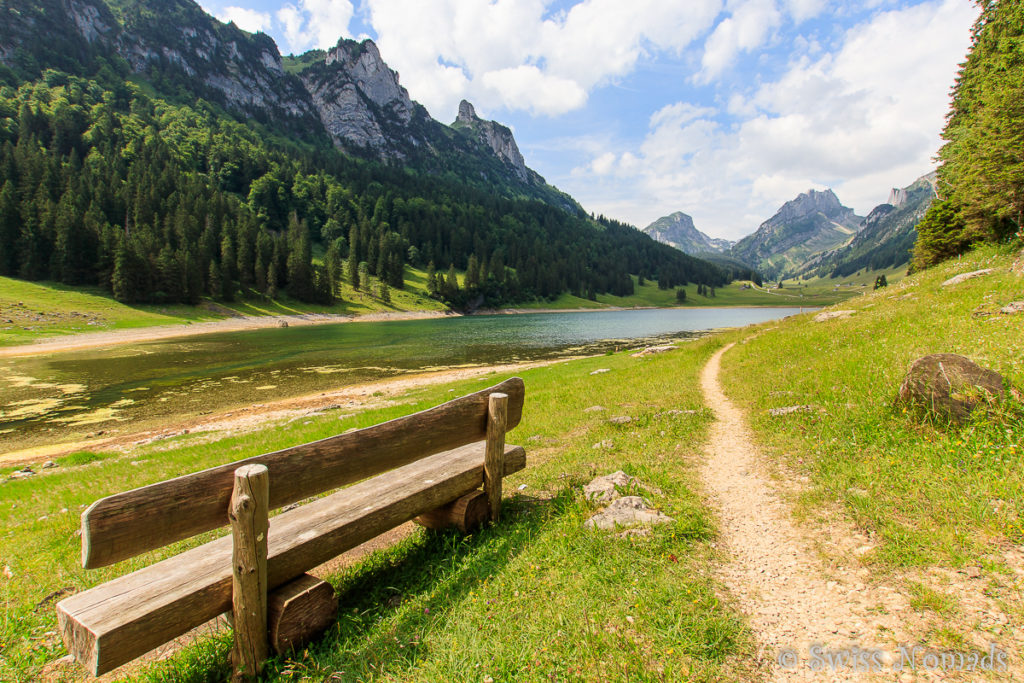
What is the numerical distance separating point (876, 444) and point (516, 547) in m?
7.60

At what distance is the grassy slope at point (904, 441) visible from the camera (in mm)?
5320

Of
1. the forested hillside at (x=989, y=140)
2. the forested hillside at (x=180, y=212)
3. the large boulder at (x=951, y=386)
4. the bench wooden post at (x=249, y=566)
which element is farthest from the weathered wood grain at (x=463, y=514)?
the forested hillside at (x=180, y=212)

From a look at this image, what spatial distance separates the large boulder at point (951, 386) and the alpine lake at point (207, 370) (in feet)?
108

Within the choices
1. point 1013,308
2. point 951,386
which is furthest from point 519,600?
point 1013,308

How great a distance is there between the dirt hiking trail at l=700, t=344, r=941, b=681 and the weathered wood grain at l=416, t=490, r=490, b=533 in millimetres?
3642

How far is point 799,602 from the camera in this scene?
477cm

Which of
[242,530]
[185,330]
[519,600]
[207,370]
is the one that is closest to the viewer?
[242,530]

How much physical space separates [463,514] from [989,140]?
39217 mm

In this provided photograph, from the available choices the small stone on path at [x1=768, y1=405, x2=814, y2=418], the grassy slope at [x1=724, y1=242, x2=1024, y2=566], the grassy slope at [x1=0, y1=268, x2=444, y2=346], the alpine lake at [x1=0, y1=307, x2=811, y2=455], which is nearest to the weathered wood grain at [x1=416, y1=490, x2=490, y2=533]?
the grassy slope at [x1=724, y1=242, x2=1024, y2=566]

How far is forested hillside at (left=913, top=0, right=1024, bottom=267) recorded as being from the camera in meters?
24.3

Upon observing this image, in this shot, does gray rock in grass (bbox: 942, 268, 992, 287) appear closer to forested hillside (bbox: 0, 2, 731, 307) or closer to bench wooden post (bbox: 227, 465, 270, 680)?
bench wooden post (bbox: 227, 465, 270, 680)

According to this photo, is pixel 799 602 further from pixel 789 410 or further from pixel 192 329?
Result: pixel 192 329

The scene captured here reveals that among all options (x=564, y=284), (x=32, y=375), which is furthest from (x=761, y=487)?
(x=564, y=284)

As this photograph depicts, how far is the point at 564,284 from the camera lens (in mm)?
194125
